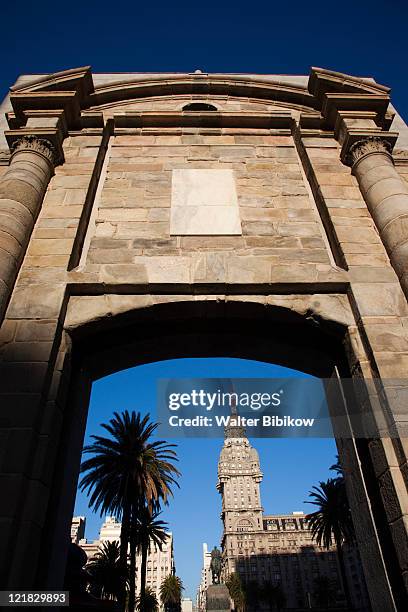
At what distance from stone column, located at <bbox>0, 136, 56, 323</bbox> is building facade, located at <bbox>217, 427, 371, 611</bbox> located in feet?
255

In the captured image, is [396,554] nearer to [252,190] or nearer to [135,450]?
[252,190]

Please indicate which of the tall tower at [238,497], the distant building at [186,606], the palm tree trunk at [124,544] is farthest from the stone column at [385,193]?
the distant building at [186,606]

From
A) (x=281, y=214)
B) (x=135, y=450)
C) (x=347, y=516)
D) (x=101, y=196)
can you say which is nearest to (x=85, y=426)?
(x=101, y=196)

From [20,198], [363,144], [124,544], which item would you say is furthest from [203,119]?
[124,544]

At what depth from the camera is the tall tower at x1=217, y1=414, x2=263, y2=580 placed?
9906 centimetres

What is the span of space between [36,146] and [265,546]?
110202 mm

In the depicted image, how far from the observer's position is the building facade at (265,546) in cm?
8800

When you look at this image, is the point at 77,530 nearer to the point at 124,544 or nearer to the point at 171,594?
the point at 171,594

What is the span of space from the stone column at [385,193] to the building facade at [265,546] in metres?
77.1

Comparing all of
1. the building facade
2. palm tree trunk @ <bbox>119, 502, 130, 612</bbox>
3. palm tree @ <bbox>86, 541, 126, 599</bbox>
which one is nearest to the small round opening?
palm tree trunk @ <bbox>119, 502, 130, 612</bbox>

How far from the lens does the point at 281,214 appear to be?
Result: 580 centimetres

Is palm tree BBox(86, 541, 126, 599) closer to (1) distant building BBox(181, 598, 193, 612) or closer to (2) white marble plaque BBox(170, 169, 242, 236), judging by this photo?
(2) white marble plaque BBox(170, 169, 242, 236)

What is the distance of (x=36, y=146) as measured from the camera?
19.7 ft

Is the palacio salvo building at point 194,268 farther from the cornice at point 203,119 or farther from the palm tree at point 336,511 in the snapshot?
the palm tree at point 336,511
